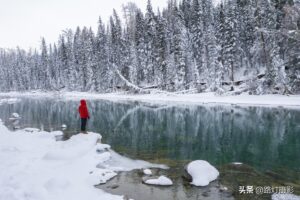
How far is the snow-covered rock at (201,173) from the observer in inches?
439

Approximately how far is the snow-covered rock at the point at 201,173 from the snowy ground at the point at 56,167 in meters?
2.25

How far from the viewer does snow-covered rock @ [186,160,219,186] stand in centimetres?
1115

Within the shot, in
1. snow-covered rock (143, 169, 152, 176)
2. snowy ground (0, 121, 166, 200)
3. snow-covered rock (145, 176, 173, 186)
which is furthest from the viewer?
snow-covered rock (143, 169, 152, 176)

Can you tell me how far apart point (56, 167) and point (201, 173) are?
18.7ft

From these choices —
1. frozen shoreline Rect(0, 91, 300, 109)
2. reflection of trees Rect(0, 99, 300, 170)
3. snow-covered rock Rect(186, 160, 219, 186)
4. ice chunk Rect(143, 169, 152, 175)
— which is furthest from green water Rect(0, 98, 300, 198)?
frozen shoreline Rect(0, 91, 300, 109)

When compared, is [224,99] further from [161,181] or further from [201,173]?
[161,181]

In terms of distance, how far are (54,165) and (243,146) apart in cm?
Answer: 1093

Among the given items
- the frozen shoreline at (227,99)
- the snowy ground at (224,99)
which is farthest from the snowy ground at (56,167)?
the snowy ground at (224,99)

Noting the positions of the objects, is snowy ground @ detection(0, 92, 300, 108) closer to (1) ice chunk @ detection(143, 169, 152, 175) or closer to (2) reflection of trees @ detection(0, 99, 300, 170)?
(2) reflection of trees @ detection(0, 99, 300, 170)

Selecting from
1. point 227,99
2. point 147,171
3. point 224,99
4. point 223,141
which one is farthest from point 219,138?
point 224,99

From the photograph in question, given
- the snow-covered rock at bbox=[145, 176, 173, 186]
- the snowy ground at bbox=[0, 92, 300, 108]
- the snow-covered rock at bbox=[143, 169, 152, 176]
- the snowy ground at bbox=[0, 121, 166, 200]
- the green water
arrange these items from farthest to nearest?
the snowy ground at bbox=[0, 92, 300, 108], the green water, the snow-covered rock at bbox=[143, 169, 152, 176], the snow-covered rock at bbox=[145, 176, 173, 186], the snowy ground at bbox=[0, 121, 166, 200]

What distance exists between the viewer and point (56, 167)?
12375mm

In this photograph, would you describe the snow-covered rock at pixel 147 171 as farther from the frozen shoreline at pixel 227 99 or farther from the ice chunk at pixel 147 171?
the frozen shoreline at pixel 227 99

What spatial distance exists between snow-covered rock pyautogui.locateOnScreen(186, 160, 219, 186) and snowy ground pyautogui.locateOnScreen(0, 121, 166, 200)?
7.38 ft
